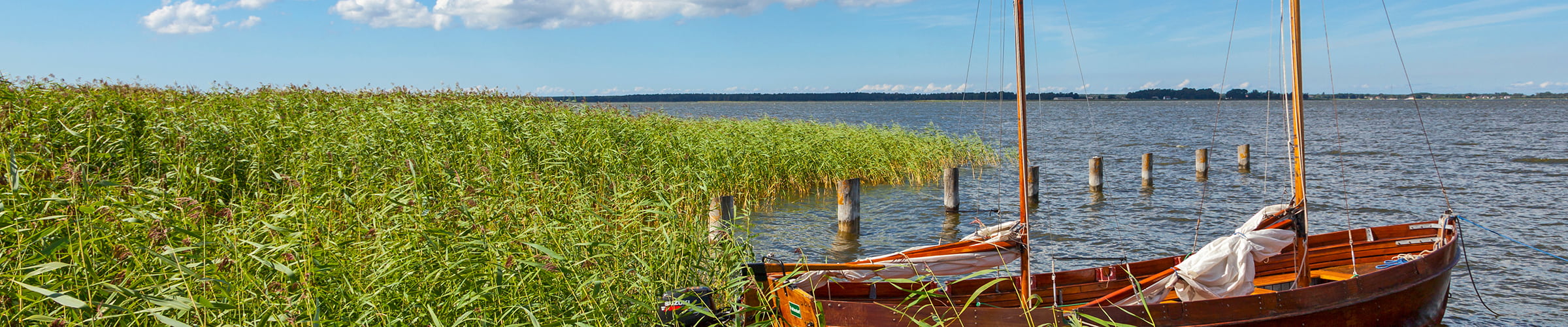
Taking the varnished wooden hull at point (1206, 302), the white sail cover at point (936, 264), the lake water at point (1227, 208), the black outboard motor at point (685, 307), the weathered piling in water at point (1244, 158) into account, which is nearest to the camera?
the black outboard motor at point (685, 307)

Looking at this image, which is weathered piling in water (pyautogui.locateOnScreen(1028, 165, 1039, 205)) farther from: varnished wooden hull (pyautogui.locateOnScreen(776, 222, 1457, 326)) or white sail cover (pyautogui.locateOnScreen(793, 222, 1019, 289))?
white sail cover (pyautogui.locateOnScreen(793, 222, 1019, 289))

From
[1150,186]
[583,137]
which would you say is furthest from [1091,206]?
[583,137]

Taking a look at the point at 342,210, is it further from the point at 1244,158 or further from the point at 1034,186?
the point at 1244,158

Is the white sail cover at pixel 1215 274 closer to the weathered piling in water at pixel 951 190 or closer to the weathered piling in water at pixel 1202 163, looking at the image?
the weathered piling in water at pixel 951 190

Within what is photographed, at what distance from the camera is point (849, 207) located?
1341 centimetres

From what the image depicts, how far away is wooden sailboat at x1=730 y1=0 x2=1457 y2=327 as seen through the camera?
6.38 m

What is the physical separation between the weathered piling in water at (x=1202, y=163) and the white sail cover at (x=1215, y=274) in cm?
1640

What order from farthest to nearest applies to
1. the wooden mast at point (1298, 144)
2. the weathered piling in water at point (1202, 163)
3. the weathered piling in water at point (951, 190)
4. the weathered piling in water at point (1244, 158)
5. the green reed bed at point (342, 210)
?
1. the weathered piling in water at point (1244, 158)
2. the weathered piling in water at point (1202, 163)
3. the weathered piling in water at point (951, 190)
4. the wooden mast at point (1298, 144)
5. the green reed bed at point (342, 210)

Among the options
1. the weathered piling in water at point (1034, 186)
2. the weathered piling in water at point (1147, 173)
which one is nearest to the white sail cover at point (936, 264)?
the weathered piling in water at point (1034, 186)

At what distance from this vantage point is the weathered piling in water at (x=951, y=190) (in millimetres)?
15680

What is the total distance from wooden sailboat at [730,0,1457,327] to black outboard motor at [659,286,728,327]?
40 centimetres

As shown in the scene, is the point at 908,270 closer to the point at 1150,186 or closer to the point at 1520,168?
the point at 1150,186

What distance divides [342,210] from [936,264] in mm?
5199

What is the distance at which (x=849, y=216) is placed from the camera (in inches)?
529
